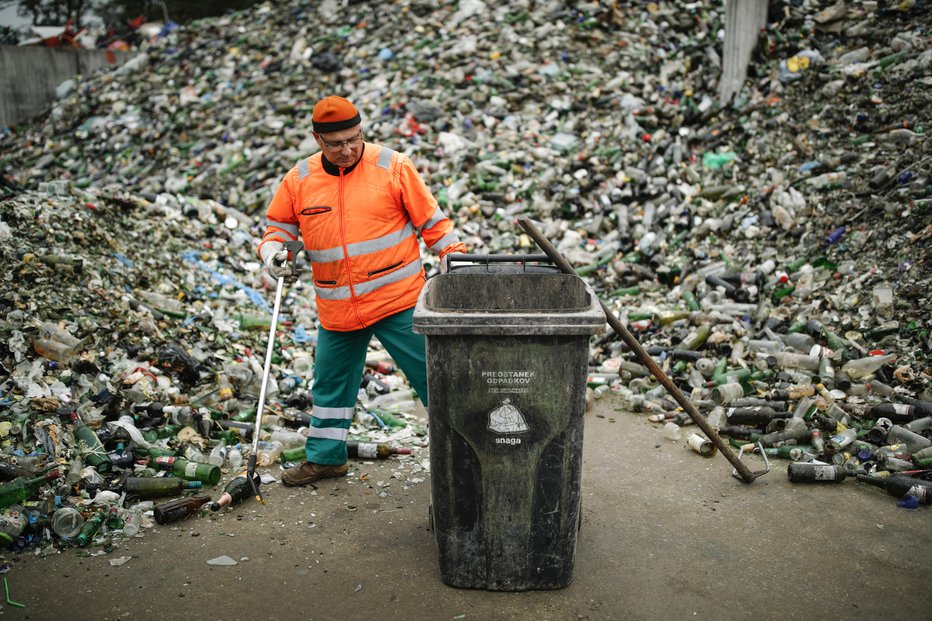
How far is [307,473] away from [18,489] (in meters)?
1.39

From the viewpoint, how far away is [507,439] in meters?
2.75

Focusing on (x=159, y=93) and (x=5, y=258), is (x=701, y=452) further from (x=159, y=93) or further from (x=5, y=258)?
(x=159, y=93)

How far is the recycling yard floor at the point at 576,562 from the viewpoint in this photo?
280 centimetres

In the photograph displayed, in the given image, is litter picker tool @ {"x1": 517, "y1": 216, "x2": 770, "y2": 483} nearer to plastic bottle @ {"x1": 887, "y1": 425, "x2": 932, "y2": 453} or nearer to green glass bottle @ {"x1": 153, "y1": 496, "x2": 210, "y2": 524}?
plastic bottle @ {"x1": 887, "y1": 425, "x2": 932, "y2": 453}

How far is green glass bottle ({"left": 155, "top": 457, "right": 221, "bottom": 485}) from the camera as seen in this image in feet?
12.8

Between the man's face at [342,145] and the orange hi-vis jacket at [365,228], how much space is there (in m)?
0.06

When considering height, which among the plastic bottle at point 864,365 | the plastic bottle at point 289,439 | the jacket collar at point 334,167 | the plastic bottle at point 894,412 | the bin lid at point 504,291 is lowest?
the plastic bottle at point 289,439

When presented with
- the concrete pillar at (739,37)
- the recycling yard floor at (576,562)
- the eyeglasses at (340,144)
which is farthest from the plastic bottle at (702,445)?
the concrete pillar at (739,37)

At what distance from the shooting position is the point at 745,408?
14.8 ft

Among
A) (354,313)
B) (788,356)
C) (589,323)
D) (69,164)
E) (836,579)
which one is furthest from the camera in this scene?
(69,164)

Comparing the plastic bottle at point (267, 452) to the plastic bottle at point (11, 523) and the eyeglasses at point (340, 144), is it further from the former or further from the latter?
the eyeglasses at point (340, 144)

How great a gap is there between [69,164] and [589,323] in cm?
1097

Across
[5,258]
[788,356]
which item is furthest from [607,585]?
[5,258]

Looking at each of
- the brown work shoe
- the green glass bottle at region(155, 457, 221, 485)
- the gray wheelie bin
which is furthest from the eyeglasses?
the green glass bottle at region(155, 457, 221, 485)
